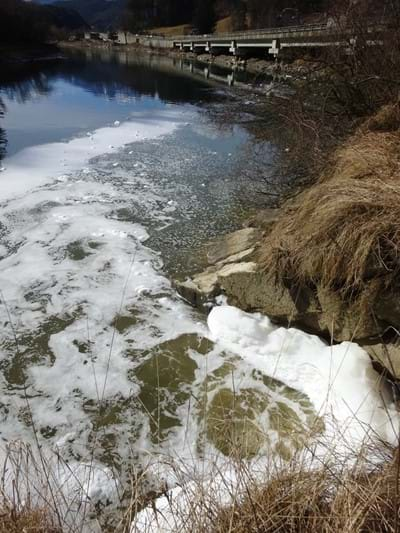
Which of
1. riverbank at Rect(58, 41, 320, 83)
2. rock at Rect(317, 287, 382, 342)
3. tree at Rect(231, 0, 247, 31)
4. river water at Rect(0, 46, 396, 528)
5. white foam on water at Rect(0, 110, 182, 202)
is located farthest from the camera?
tree at Rect(231, 0, 247, 31)

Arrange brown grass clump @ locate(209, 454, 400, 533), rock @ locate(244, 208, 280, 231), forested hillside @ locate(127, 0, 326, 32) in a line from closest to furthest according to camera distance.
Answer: brown grass clump @ locate(209, 454, 400, 533)
rock @ locate(244, 208, 280, 231)
forested hillside @ locate(127, 0, 326, 32)

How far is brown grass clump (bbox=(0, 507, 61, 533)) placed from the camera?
1.32 metres

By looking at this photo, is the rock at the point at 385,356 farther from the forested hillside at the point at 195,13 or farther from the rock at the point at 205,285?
the forested hillside at the point at 195,13

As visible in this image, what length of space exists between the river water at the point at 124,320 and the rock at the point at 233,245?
0.28m

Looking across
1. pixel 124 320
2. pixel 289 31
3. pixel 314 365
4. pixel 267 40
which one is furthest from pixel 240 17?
pixel 314 365

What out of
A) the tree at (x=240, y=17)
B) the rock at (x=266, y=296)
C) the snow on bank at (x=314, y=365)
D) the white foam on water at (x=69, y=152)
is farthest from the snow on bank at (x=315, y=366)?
the tree at (x=240, y=17)

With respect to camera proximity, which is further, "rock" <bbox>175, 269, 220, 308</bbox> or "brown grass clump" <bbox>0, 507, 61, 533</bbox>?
"rock" <bbox>175, 269, 220, 308</bbox>

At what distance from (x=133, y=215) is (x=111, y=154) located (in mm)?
4152

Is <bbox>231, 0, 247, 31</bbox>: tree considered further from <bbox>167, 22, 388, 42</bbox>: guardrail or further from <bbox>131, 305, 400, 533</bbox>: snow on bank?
<bbox>131, 305, 400, 533</bbox>: snow on bank

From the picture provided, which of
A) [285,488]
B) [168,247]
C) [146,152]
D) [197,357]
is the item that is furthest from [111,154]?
[285,488]

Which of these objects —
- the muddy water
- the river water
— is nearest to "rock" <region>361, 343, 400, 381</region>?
the river water

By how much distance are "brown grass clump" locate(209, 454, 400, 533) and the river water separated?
229 mm

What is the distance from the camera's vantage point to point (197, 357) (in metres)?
3.39

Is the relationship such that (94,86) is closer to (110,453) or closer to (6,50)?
(110,453)
